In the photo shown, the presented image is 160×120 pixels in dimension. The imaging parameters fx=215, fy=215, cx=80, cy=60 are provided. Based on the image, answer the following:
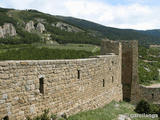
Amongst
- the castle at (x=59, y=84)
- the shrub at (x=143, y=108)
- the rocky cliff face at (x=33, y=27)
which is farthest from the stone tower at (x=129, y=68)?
the rocky cliff face at (x=33, y=27)

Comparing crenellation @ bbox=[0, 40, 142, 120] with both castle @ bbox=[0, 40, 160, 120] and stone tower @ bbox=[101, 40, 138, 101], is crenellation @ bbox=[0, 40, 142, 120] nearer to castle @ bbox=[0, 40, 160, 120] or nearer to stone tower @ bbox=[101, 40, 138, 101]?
castle @ bbox=[0, 40, 160, 120]

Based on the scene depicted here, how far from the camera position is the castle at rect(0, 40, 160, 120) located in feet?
22.9

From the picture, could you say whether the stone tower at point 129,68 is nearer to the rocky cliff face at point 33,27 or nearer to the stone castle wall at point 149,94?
the stone castle wall at point 149,94

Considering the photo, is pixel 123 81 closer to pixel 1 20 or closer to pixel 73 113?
pixel 73 113

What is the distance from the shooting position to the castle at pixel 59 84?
22.9 ft

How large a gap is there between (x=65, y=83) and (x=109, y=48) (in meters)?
7.46

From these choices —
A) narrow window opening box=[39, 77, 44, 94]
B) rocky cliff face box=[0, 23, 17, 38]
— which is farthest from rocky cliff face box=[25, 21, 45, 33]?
narrow window opening box=[39, 77, 44, 94]

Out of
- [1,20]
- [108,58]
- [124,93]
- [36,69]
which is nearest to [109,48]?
[108,58]

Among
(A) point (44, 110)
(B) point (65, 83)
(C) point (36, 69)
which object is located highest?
(C) point (36, 69)

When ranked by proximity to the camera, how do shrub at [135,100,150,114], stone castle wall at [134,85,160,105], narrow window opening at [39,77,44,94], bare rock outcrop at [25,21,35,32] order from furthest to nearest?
bare rock outcrop at [25,21,35,32]
stone castle wall at [134,85,160,105]
shrub at [135,100,150,114]
narrow window opening at [39,77,44,94]

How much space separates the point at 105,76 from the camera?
1318 cm

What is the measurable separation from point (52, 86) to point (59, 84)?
1.43ft

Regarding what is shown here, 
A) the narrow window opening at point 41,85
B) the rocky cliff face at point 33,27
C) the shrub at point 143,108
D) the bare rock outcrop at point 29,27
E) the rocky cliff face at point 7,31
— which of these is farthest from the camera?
the rocky cliff face at point 33,27

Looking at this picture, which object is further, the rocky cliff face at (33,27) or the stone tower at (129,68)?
the rocky cliff face at (33,27)
